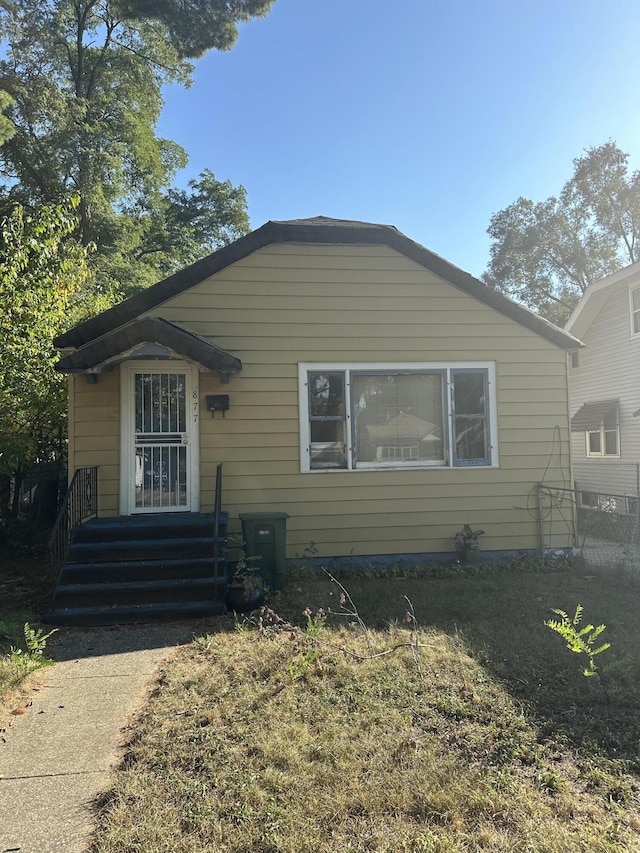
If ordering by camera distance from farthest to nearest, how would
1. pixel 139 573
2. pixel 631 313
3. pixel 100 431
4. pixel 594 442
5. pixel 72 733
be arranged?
pixel 594 442 < pixel 631 313 < pixel 100 431 < pixel 139 573 < pixel 72 733

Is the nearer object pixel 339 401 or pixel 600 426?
pixel 339 401

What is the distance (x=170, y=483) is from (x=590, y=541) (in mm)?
7639

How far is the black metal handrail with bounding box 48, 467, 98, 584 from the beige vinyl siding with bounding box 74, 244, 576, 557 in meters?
0.14

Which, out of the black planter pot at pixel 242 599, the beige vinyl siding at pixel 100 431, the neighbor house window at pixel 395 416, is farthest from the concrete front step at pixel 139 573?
the neighbor house window at pixel 395 416

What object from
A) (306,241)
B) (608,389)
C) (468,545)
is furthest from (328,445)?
(608,389)

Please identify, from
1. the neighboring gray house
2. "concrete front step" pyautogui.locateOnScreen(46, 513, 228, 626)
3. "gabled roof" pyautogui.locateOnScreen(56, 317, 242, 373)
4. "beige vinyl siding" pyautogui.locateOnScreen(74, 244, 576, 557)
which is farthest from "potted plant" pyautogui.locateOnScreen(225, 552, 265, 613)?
the neighboring gray house

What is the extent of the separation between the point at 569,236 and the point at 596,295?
18.6 m

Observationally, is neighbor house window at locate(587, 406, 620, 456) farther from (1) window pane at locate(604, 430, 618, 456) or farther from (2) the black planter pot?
(2) the black planter pot

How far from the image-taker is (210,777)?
2.62m

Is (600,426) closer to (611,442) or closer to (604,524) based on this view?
(611,442)

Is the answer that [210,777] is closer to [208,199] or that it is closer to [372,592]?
[372,592]

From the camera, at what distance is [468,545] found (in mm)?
6965

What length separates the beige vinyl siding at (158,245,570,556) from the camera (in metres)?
6.77

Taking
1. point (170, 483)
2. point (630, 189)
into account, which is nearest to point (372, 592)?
point (170, 483)
